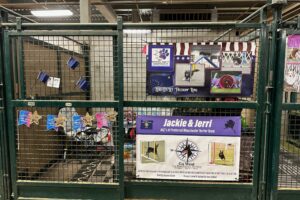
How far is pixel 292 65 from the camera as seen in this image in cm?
223

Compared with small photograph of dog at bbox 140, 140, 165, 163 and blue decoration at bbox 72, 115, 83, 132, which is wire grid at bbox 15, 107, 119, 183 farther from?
small photograph of dog at bbox 140, 140, 165, 163

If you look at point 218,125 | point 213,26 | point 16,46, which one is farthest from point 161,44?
point 16,46

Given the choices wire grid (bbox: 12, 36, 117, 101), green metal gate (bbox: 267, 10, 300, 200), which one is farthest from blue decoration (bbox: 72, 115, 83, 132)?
green metal gate (bbox: 267, 10, 300, 200)

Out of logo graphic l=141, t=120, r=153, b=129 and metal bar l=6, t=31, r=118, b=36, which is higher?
metal bar l=6, t=31, r=118, b=36

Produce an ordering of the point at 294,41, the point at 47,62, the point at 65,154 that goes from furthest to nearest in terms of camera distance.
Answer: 1. the point at 47,62
2. the point at 65,154
3. the point at 294,41

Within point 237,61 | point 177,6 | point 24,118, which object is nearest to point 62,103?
point 24,118

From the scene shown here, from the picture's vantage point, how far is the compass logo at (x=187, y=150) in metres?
2.36

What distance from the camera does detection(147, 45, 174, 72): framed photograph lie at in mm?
2301

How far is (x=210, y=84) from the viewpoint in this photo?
2.31m

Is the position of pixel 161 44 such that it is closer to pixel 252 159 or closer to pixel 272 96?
pixel 272 96

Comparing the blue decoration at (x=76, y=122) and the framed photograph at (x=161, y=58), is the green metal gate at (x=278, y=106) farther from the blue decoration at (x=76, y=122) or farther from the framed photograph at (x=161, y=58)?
the blue decoration at (x=76, y=122)

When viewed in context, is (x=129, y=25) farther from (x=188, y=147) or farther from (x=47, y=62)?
(x=47, y=62)

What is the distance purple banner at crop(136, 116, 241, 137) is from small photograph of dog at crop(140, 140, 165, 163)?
0.34 ft

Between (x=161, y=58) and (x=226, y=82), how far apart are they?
0.67 m
